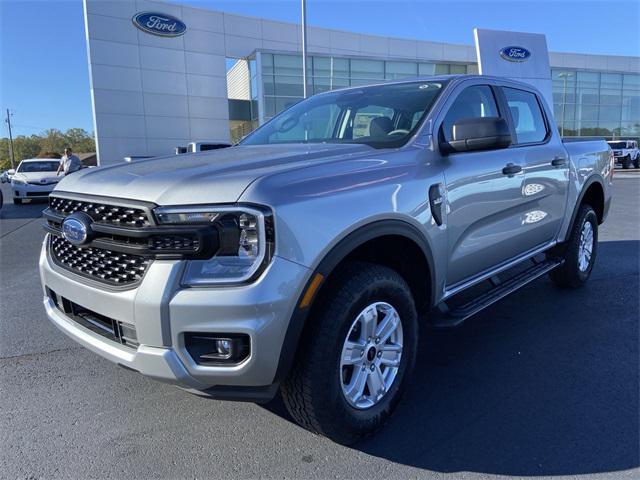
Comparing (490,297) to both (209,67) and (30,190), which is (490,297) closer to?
(30,190)

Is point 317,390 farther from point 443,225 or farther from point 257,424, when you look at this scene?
point 443,225

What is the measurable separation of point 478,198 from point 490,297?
739 millimetres

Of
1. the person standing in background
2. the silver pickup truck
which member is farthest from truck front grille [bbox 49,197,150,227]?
the person standing in background

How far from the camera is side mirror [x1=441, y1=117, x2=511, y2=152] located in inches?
112

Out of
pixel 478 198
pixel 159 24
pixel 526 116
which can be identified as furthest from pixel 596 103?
pixel 478 198

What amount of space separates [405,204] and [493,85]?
1.79 metres

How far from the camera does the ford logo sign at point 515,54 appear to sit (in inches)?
1130

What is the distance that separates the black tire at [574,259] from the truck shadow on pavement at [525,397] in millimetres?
447

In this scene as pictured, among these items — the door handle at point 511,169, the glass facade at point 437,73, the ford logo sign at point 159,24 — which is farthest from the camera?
the glass facade at point 437,73

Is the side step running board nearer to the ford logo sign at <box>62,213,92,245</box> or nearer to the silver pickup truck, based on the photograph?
the silver pickup truck

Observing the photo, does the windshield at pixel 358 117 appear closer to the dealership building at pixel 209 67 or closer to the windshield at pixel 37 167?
the windshield at pixel 37 167

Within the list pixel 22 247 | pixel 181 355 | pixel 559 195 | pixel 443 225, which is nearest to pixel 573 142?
pixel 559 195

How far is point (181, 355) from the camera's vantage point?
6.61 ft

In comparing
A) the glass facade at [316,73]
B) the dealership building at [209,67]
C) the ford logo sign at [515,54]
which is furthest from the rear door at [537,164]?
the ford logo sign at [515,54]
